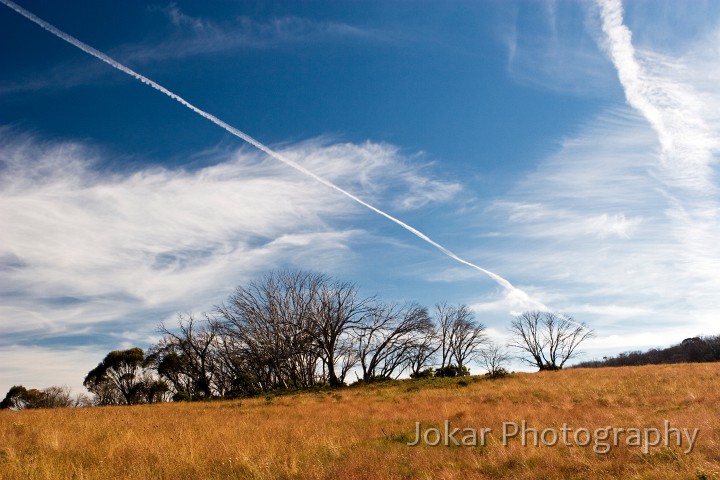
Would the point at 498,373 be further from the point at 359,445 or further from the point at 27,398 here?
the point at 27,398

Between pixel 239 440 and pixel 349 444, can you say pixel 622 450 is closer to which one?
pixel 349 444

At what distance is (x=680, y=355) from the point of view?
79000 mm

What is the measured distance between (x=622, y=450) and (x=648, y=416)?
507 cm

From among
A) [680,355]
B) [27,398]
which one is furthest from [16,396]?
[680,355]

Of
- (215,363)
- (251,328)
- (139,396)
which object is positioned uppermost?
(251,328)

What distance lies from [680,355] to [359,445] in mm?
89344

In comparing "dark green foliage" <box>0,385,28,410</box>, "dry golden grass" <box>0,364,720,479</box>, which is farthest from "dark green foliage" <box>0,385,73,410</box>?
"dry golden grass" <box>0,364,720,479</box>

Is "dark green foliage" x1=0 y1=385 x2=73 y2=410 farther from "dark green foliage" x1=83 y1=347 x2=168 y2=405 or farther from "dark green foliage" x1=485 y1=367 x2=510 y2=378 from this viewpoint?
"dark green foliage" x1=485 y1=367 x2=510 y2=378

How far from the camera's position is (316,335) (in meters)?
35.9

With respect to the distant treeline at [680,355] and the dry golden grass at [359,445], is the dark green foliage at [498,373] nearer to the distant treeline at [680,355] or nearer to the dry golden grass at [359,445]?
the dry golden grass at [359,445]

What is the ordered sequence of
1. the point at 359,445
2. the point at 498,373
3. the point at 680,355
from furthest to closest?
the point at 680,355 → the point at 498,373 → the point at 359,445

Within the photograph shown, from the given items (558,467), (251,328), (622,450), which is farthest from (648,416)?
(251,328)

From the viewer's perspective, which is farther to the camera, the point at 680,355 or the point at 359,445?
the point at 680,355

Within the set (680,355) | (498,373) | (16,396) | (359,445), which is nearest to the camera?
(359,445)
